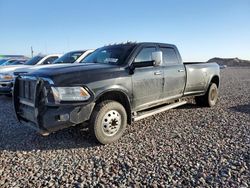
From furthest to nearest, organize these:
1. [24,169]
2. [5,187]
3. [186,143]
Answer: [186,143] → [24,169] → [5,187]

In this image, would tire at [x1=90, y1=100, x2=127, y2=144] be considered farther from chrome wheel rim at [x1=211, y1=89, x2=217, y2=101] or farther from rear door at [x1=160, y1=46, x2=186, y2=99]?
chrome wheel rim at [x1=211, y1=89, x2=217, y2=101]

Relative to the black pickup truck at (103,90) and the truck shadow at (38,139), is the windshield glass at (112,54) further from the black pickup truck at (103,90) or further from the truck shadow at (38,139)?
the truck shadow at (38,139)

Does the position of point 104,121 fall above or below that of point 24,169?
above

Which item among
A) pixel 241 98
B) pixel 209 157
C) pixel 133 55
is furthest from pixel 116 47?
pixel 241 98

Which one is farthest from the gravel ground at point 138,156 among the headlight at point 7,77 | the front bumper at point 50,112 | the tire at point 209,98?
the headlight at point 7,77

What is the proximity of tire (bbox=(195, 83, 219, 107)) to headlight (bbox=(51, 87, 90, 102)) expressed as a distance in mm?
4617

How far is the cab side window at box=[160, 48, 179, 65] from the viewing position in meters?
5.91

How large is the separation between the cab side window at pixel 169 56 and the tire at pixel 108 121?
1.98 meters

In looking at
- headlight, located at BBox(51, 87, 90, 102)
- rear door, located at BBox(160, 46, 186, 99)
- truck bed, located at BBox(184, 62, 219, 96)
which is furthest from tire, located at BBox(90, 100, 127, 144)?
truck bed, located at BBox(184, 62, 219, 96)

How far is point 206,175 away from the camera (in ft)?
10.7

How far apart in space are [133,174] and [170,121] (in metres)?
2.80

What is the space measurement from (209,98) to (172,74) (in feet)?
7.56

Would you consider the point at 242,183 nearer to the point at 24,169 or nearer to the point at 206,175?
the point at 206,175

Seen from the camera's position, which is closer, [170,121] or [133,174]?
[133,174]
